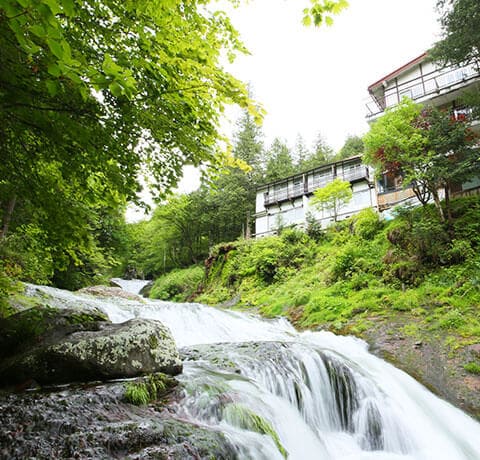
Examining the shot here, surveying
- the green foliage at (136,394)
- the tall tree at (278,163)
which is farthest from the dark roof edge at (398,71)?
the green foliage at (136,394)

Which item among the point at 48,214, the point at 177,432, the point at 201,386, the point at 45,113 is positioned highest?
the point at 45,113

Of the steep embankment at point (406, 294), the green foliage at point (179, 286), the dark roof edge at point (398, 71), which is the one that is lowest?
the steep embankment at point (406, 294)

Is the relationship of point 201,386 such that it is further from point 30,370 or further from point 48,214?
point 48,214

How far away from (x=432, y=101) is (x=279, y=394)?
837 inches

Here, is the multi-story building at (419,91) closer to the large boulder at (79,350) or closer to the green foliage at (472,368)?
the green foliage at (472,368)

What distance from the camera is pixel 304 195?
31.0 metres

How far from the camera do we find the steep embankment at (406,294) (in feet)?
23.4

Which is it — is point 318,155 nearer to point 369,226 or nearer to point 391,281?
point 369,226

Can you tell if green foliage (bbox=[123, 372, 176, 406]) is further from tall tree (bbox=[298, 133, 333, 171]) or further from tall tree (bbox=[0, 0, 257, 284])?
tall tree (bbox=[298, 133, 333, 171])

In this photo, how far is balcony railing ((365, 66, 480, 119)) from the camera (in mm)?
18422

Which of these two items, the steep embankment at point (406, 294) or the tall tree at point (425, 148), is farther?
the tall tree at point (425, 148)

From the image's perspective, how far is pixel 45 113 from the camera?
2.63m

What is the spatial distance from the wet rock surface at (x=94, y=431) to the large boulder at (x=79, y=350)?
38 centimetres

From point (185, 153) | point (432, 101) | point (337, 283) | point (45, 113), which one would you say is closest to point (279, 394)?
point (185, 153)
